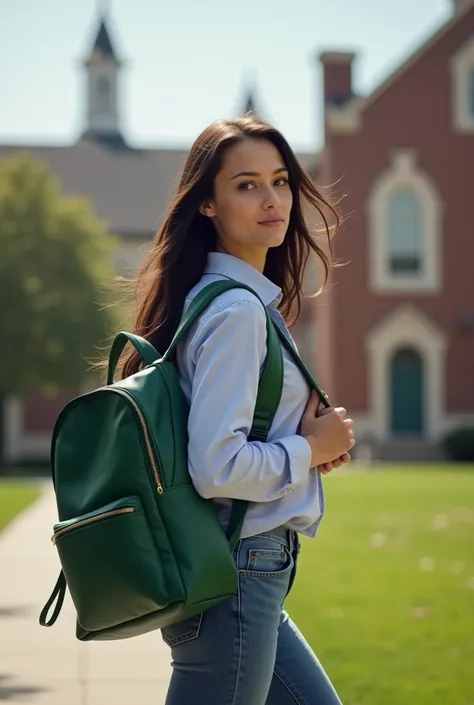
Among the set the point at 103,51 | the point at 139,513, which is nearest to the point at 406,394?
the point at 103,51

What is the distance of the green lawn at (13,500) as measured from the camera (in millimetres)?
15464

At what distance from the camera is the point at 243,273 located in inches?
111

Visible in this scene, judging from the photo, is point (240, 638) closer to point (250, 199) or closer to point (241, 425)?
point (241, 425)

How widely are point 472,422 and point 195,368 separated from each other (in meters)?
32.1

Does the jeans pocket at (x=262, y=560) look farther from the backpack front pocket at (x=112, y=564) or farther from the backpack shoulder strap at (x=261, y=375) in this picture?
the backpack front pocket at (x=112, y=564)

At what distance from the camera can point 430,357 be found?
111 ft

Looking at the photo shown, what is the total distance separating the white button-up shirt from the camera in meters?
2.47

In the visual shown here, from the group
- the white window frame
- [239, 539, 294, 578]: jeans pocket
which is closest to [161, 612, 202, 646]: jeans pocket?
[239, 539, 294, 578]: jeans pocket

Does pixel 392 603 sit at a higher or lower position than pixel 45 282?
lower

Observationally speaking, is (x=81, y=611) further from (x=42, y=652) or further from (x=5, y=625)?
(x=5, y=625)

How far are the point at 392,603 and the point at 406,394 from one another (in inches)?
1021

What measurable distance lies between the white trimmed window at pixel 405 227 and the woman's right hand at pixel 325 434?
103ft

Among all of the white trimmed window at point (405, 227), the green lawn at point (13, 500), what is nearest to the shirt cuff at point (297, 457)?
the green lawn at point (13, 500)

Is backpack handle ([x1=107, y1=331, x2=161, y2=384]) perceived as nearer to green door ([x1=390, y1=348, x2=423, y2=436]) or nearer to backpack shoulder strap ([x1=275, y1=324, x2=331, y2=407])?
backpack shoulder strap ([x1=275, y1=324, x2=331, y2=407])
